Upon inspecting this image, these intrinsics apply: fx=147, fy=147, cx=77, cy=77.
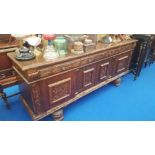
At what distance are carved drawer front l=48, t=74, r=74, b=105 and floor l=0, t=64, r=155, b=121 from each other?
1.05 feet

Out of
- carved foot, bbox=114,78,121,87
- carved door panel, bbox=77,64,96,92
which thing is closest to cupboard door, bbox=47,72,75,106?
carved door panel, bbox=77,64,96,92

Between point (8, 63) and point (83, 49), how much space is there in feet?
3.27

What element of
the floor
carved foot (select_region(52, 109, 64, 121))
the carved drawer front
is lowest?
the floor

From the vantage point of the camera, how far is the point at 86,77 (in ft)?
6.07

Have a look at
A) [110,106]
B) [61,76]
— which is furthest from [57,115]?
[110,106]

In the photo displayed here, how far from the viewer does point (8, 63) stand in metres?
1.90

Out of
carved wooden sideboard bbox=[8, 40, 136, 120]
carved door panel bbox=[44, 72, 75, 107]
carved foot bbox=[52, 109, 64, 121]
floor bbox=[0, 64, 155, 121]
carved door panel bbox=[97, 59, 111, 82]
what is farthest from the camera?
carved door panel bbox=[97, 59, 111, 82]

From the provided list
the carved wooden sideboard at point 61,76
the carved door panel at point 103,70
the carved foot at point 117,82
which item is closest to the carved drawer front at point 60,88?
the carved wooden sideboard at point 61,76

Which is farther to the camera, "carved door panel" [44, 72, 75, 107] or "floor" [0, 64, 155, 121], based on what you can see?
"floor" [0, 64, 155, 121]

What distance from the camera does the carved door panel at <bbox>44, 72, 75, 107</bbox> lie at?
1496 millimetres

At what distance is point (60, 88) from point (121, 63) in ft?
4.02

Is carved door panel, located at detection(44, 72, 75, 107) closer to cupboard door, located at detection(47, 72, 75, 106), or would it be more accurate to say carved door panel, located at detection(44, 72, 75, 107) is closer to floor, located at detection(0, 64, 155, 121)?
cupboard door, located at detection(47, 72, 75, 106)

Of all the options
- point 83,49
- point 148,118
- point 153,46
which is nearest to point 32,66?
point 83,49

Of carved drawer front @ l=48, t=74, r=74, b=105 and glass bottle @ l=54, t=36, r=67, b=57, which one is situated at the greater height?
glass bottle @ l=54, t=36, r=67, b=57
